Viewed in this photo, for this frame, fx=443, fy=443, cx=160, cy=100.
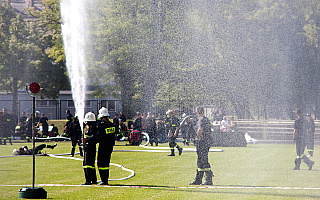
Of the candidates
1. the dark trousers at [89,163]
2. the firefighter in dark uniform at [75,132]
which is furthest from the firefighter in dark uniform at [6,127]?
the dark trousers at [89,163]

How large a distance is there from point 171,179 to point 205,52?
26127mm

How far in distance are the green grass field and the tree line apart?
18.6 meters

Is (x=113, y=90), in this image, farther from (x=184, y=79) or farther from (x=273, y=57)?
(x=273, y=57)

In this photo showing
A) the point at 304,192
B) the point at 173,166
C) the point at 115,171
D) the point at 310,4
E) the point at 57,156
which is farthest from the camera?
the point at 310,4

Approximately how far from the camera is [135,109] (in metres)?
40.2

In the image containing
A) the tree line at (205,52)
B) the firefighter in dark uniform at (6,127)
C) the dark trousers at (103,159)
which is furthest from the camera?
the tree line at (205,52)

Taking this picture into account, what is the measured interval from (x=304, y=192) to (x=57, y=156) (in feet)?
39.6

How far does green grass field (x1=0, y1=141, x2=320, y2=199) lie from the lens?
9.30m

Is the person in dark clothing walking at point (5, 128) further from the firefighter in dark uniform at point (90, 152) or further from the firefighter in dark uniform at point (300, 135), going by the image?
the firefighter in dark uniform at point (300, 135)

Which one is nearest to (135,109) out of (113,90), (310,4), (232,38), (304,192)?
(113,90)

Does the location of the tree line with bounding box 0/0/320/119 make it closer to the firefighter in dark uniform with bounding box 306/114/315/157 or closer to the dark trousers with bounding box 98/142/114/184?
the firefighter in dark uniform with bounding box 306/114/315/157

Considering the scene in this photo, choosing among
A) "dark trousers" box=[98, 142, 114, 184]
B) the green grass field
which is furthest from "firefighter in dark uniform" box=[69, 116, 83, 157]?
"dark trousers" box=[98, 142, 114, 184]

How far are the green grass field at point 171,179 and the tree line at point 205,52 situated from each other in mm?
18555

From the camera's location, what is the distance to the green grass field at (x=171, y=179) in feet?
30.5
